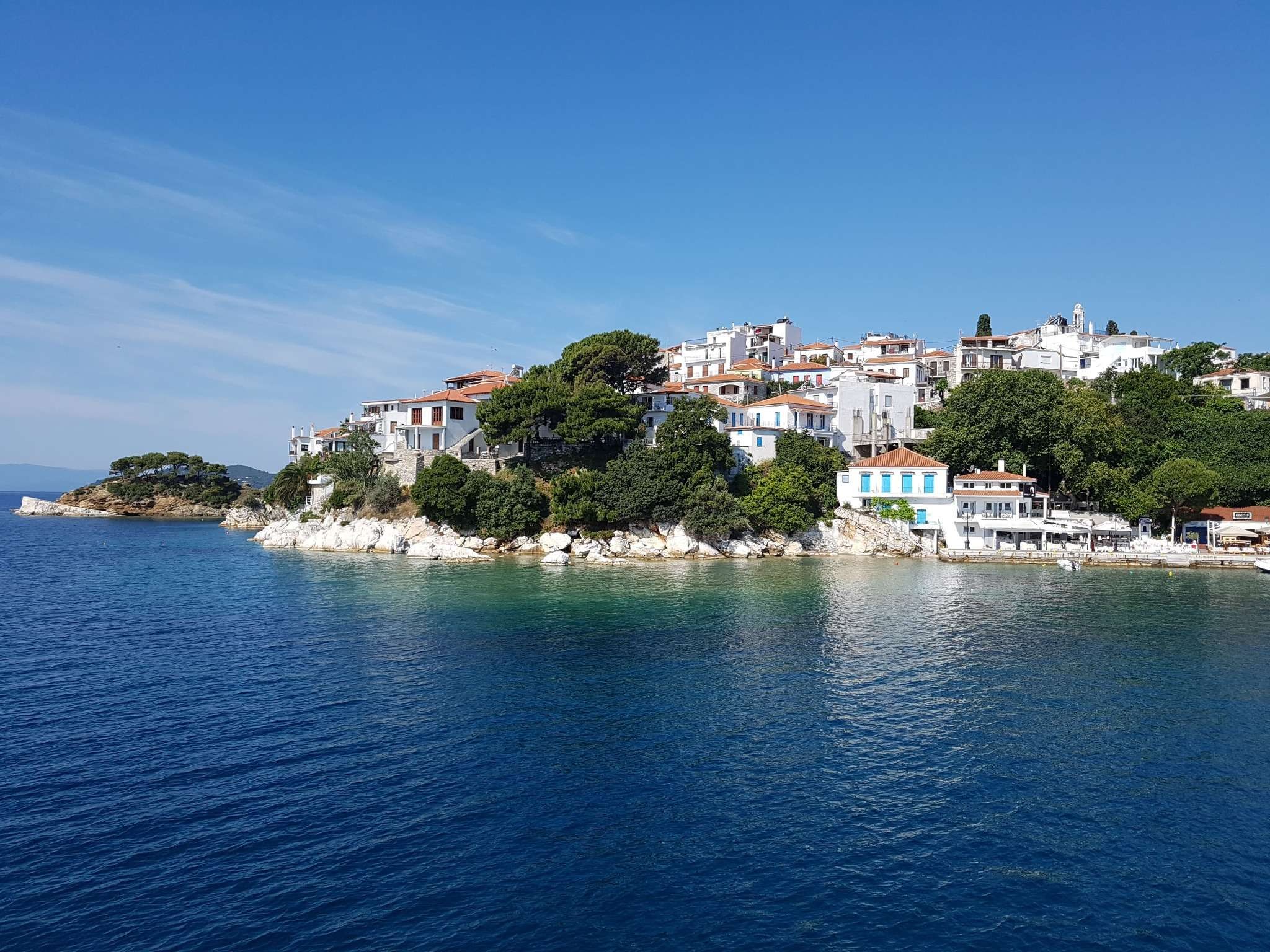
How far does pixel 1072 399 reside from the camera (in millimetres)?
65938

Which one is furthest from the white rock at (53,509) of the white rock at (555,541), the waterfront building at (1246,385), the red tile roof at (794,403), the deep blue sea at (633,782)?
the waterfront building at (1246,385)

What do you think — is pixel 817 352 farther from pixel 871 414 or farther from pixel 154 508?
pixel 154 508

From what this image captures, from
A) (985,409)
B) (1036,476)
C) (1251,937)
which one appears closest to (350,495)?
(985,409)

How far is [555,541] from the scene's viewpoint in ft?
191

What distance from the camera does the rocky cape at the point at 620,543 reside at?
190 feet

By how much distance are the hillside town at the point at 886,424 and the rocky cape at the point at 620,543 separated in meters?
2.62

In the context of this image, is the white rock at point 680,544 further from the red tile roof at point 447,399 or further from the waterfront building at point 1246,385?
the waterfront building at point 1246,385

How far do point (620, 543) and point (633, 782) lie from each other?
133 ft

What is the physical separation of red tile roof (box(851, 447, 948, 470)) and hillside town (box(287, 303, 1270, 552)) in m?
0.12

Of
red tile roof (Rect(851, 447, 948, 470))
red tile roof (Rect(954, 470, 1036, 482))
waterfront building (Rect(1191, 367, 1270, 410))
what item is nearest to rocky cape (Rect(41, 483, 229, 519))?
red tile roof (Rect(851, 447, 948, 470))

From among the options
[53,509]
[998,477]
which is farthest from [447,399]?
[53,509]

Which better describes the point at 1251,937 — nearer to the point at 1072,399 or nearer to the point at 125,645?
the point at 125,645

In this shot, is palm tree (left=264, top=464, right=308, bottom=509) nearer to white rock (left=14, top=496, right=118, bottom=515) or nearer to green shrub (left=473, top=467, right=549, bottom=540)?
green shrub (left=473, top=467, right=549, bottom=540)

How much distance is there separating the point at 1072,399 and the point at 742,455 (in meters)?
28.9
